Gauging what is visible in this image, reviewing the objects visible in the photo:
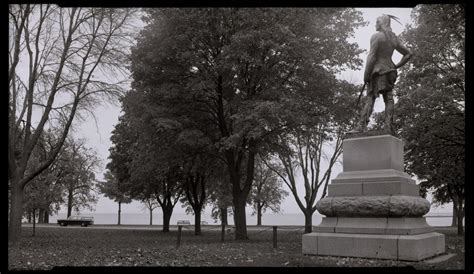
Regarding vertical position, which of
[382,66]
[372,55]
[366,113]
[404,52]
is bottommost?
[366,113]

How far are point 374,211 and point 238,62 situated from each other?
10.2m

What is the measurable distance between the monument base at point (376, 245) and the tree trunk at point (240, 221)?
9.43m

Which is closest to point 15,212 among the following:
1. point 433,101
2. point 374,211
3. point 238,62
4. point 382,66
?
point 238,62

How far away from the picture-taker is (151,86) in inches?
837

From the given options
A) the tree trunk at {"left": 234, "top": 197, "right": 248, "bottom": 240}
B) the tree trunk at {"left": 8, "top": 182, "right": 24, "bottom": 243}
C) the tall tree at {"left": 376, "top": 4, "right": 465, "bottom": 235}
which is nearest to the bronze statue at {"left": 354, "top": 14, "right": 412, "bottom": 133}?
the tall tree at {"left": 376, "top": 4, "right": 465, "bottom": 235}

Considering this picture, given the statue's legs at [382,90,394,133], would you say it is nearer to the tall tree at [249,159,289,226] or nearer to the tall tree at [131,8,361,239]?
the tall tree at [131,8,361,239]

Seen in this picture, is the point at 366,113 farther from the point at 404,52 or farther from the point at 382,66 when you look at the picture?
the point at 404,52

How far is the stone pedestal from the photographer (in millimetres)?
10414

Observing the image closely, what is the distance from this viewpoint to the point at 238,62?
1931 cm

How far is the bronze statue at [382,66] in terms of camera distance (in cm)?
1238

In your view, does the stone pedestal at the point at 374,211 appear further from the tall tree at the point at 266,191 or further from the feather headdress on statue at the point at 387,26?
the tall tree at the point at 266,191

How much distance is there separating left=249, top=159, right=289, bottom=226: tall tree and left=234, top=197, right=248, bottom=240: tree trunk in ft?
82.6

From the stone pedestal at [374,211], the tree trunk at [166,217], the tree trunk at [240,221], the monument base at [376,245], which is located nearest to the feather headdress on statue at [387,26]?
the stone pedestal at [374,211]
